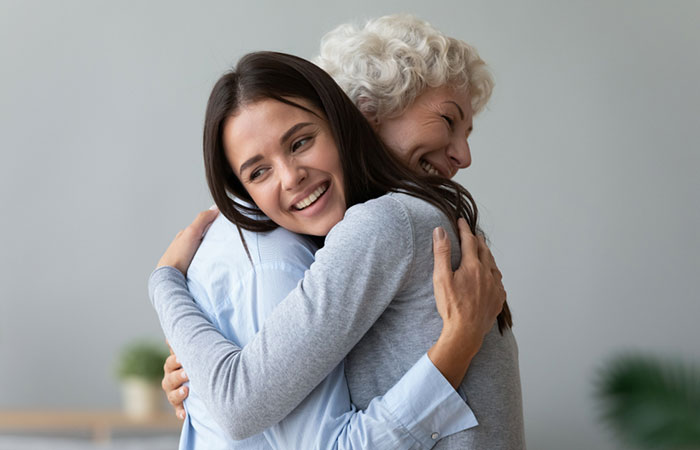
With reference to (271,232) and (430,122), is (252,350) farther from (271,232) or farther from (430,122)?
(430,122)

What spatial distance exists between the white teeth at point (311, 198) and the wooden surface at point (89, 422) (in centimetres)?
228

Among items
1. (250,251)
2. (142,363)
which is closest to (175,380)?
(250,251)

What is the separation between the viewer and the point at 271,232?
1357 mm

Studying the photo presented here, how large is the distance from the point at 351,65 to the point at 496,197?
228 centimetres

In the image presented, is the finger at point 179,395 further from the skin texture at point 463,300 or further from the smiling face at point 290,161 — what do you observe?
the skin texture at point 463,300

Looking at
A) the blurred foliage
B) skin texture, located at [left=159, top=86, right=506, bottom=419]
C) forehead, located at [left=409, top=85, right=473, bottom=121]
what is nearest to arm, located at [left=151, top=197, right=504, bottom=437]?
skin texture, located at [left=159, top=86, right=506, bottom=419]

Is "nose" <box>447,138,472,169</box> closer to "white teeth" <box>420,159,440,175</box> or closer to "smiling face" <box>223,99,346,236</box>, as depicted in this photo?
"white teeth" <box>420,159,440,175</box>

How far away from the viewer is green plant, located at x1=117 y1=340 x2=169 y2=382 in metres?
3.31

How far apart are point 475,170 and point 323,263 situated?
2764mm

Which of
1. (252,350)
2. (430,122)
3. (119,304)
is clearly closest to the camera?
(252,350)

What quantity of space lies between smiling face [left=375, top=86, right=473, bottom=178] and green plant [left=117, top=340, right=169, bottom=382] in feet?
6.78

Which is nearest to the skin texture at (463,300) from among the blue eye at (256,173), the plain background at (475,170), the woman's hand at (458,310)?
the woman's hand at (458,310)

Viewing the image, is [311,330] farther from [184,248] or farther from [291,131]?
[184,248]

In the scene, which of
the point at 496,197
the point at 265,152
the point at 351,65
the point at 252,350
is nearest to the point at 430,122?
the point at 351,65
